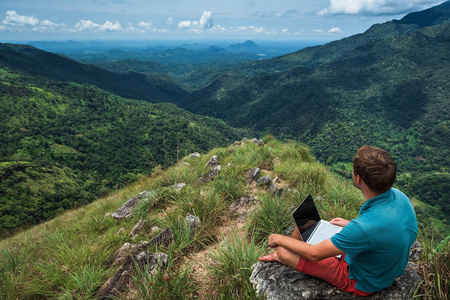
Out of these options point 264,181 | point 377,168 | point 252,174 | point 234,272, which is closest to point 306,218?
point 234,272

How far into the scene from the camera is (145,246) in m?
3.76

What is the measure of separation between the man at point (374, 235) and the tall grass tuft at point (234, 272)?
29.1 inches

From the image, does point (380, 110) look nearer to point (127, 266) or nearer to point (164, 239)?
point (164, 239)

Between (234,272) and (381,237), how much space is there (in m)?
1.69

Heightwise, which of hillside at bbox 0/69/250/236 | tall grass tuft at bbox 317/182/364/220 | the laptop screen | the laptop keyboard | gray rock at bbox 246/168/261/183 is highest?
the laptop screen

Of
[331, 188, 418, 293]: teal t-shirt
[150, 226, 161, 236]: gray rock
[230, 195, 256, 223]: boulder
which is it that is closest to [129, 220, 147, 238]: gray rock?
[150, 226, 161, 236]: gray rock

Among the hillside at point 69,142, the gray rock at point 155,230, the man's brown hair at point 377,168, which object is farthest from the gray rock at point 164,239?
the hillside at point 69,142

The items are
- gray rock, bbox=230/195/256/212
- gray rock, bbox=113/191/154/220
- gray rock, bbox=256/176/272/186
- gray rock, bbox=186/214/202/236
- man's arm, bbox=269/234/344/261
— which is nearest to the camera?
man's arm, bbox=269/234/344/261

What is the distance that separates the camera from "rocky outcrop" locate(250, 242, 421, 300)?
225cm

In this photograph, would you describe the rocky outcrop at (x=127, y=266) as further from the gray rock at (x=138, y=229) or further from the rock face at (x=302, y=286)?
the rock face at (x=302, y=286)

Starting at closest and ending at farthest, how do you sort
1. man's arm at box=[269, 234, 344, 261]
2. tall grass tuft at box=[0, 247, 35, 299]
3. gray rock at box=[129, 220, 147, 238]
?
man's arm at box=[269, 234, 344, 261] < tall grass tuft at box=[0, 247, 35, 299] < gray rock at box=[129, 220, 147, 238]

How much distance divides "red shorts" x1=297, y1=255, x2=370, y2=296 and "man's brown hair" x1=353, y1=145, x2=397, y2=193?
3.11 ft

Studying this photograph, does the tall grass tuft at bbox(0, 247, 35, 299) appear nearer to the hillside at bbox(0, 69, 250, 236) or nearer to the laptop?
the laptop

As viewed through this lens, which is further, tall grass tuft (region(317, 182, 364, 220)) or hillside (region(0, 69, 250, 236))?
hillside (region(0, 69, 250, 236))
